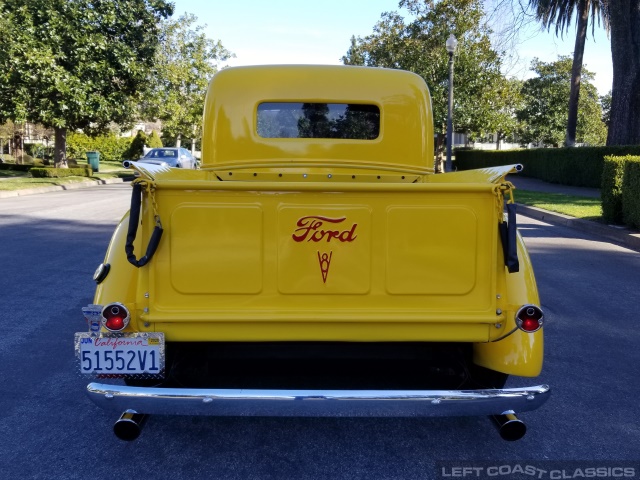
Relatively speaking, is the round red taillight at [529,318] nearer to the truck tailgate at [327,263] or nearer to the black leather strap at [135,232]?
the truck tailgate at [327,263]

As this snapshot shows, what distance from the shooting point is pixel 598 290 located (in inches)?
270

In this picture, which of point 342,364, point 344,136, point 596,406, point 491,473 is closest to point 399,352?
point 342,364

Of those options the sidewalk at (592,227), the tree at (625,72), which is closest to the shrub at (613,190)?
the sidewalk at (592,227)

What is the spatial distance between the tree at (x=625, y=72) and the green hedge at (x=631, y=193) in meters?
7.78

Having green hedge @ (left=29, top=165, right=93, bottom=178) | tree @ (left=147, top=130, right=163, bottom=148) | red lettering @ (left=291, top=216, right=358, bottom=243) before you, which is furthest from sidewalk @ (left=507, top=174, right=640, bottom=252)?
tree @ (left=147, top=130, right=163, bottom=148)

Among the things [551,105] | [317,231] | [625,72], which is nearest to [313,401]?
[317,231]

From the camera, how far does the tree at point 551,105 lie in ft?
167

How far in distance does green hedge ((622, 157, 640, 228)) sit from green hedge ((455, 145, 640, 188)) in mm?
7380

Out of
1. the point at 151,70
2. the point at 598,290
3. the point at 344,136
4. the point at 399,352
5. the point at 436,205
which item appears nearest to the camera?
the point at 436,205

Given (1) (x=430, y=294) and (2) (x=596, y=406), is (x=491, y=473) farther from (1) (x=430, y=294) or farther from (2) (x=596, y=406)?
(2) (x=596, y=406)

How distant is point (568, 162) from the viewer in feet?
75.7

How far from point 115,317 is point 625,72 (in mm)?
19422

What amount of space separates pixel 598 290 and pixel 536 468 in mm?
4503

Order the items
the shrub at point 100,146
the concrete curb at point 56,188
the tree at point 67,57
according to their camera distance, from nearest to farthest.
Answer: the concrete curb at point 56,188 → the tree at point 67,57 → the shrub at point 100,146
